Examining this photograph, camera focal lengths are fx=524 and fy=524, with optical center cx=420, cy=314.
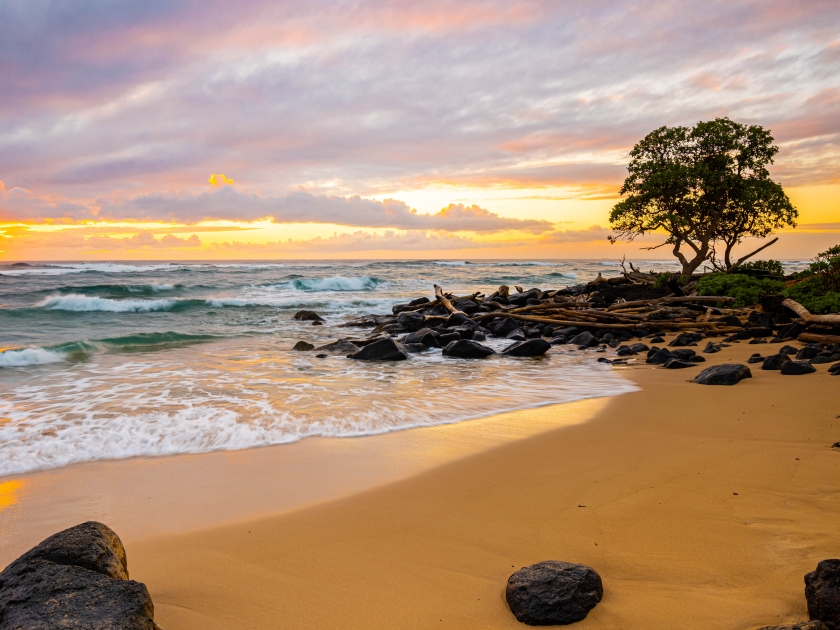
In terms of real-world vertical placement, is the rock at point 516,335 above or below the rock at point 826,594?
below

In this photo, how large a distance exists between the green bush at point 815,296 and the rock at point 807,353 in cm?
312

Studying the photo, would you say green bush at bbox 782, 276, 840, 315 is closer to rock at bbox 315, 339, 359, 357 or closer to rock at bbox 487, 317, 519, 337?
rock at bbox 487, 317, 519, 337

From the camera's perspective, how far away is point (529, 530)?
3439 mm

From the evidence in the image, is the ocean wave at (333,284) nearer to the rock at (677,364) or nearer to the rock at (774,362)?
the rock at (677,364)

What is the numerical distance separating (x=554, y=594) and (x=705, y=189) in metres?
17.4

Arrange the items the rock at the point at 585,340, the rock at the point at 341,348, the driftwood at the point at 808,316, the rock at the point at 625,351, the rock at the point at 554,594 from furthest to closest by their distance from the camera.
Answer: the rock at the point at 585,340 → the rock at the point at 341,348 → the rock at the point at 625,351 → the driftwood at the point at 808,316 → the rock at the point at 554,594

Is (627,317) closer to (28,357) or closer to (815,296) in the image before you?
(815,296)

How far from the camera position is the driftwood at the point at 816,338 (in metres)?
9.52

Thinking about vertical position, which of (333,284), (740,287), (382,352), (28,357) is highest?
(740,287)

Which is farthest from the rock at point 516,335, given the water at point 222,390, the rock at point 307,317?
the rock at point 307,317

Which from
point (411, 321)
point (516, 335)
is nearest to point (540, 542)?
point (516, 335)

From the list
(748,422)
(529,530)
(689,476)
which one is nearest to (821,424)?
(748,422)

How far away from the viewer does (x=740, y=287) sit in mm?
14805

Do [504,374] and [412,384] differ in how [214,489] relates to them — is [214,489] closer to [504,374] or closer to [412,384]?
[412,384]
